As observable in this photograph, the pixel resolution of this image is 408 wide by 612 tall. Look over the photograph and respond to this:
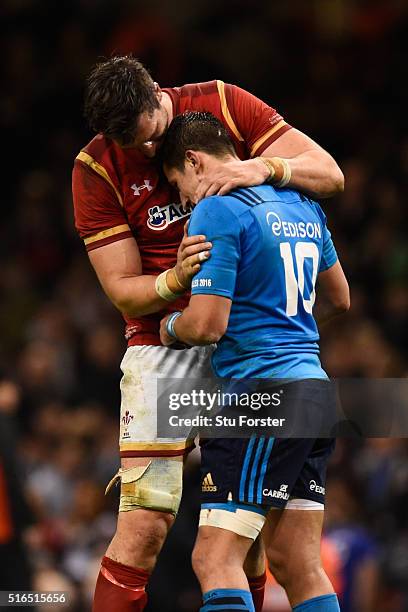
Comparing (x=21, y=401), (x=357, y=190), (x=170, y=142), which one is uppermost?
(x=170, y=142)

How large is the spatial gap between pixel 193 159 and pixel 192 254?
39 cm

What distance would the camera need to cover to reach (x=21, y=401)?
9.41 m

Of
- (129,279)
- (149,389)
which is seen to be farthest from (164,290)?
(149,389)

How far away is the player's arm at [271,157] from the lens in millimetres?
4047

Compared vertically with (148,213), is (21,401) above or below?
below

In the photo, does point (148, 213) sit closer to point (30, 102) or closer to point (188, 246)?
point (188, 246)

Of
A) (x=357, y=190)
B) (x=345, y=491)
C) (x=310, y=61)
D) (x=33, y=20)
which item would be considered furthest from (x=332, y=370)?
(x=33, y=20)

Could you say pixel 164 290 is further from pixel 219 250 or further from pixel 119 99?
pixel 119 99

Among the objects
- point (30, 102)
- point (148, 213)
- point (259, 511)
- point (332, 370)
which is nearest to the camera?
point (259, 511)

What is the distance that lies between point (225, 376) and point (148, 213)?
0.76 m

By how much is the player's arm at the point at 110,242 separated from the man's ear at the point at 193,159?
1.44 feet

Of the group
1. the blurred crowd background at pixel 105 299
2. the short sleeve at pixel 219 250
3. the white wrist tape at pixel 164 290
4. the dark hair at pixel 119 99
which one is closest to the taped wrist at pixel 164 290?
the white wrist tape at pixel 164 290

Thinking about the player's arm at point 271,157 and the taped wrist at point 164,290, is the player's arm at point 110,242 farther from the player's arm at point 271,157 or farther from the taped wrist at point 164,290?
the player's arm at point 271,157

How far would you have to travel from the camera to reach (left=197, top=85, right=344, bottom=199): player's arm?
13.3 ft
